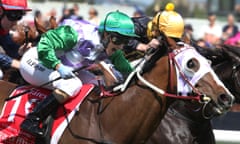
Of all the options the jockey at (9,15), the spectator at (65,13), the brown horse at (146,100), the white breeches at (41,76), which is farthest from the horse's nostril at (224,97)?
the spectator at (65,13)

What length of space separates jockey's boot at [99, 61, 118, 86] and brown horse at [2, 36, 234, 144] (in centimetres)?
26

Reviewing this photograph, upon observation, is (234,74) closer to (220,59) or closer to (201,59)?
(220,59)

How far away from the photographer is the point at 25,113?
5.82 meters

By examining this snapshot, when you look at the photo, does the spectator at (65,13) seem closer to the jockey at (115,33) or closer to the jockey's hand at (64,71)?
the jockey at (115,33)

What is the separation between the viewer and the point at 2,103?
604 centimetres

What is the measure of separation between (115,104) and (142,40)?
2.16m

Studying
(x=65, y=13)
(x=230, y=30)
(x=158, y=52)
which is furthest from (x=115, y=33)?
(x=65, y=13)

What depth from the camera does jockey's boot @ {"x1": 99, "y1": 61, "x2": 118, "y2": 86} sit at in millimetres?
5859

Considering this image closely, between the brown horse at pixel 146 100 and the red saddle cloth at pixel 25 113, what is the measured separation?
0.06 m

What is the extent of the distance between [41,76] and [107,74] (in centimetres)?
55

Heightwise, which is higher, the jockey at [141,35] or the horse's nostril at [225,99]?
the horse's nostril at [225,99]

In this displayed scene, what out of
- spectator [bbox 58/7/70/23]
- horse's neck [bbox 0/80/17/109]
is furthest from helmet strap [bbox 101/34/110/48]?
spectator [bbox 58/7/70/23]

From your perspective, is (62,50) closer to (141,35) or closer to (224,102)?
(224,102)

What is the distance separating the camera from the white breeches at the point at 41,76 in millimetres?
5535
